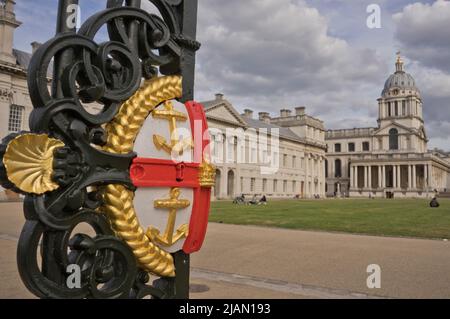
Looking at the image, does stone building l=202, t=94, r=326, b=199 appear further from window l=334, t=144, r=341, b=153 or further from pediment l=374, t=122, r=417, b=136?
window l=334, t=144, r=341, b=153

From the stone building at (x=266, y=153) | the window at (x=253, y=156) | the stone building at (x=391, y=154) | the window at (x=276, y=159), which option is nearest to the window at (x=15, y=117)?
the stone building at (x=266, y=153)

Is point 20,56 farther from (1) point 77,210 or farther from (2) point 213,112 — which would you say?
(1) point 77,210

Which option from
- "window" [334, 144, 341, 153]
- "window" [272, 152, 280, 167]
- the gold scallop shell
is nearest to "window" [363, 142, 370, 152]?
"window" [334, 144, 341, 153]

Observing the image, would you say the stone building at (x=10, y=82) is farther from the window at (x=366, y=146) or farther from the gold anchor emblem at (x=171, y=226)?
the window at (x=366, y=146)

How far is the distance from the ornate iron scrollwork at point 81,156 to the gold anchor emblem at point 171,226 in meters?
0.21

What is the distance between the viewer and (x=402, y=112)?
10850cm

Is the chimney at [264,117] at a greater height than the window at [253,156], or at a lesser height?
greater

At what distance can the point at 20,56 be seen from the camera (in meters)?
43.8

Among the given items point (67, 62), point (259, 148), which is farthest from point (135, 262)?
point (259, 148)

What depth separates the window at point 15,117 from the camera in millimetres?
39784

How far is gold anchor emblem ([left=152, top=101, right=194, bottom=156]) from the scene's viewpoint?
2615mm

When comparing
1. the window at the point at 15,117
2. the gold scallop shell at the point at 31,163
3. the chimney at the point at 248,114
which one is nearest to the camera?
the gold scallop shell at the point at 31,163

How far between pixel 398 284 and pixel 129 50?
7.46 metres

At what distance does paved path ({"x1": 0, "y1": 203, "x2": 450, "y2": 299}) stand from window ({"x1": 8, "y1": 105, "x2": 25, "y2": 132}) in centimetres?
2813
